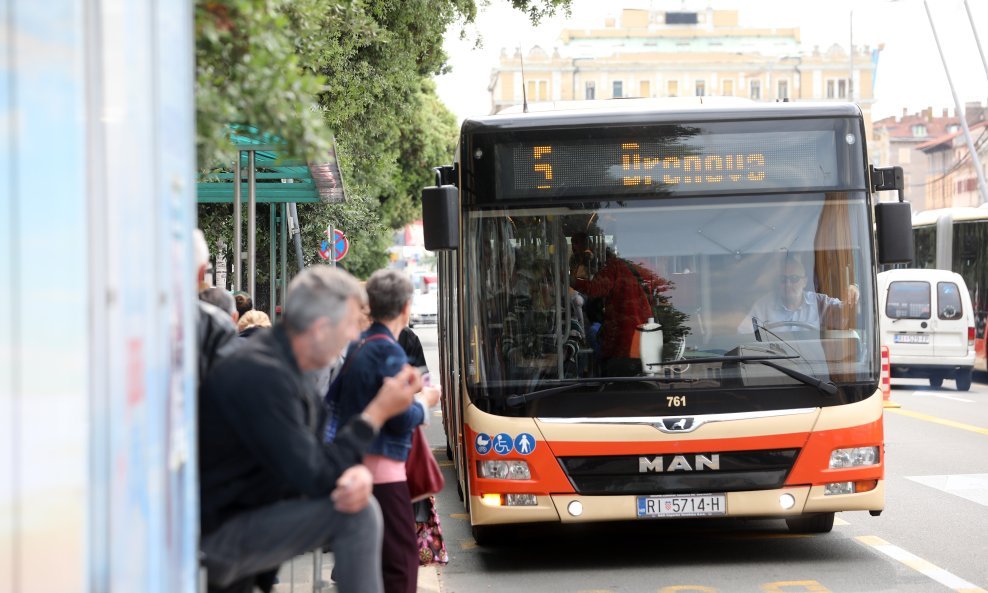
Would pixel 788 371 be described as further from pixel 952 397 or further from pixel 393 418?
pixel 952 397

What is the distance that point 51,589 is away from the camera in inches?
113

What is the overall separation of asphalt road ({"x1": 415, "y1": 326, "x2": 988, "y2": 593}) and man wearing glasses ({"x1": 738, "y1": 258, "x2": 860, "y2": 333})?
1.52 m

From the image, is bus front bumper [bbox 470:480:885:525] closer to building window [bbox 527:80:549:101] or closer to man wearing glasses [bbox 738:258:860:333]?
man wearing glasses [bbox 738:258:860:333]

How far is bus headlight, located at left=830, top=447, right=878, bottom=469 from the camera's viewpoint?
8477 millimetres

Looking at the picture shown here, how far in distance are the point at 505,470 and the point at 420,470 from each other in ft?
6.59

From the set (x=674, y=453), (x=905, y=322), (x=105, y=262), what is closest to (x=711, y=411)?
(x=674, y=453)

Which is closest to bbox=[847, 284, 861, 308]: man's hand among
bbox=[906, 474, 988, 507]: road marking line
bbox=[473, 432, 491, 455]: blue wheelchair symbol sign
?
bbox=[473, 432, 491, 455]: blue wheelchair symbol sign

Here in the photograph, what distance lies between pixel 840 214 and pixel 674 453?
1853 mm

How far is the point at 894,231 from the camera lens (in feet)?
28.4

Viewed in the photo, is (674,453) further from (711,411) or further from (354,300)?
(354,300)

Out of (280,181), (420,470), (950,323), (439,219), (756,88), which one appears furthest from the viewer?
(756,88)

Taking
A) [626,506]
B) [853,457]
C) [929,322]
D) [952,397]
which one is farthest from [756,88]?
[626,506]

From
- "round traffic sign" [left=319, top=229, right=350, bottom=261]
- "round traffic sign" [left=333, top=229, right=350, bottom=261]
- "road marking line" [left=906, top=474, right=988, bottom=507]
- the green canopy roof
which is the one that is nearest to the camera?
"road marking line" [left=906, top=474, right=988, bottom=507]

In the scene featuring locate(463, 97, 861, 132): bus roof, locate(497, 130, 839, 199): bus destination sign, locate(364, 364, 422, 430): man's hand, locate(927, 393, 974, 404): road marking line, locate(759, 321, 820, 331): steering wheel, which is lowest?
locate(927, 393, 974, 404): road marking line
